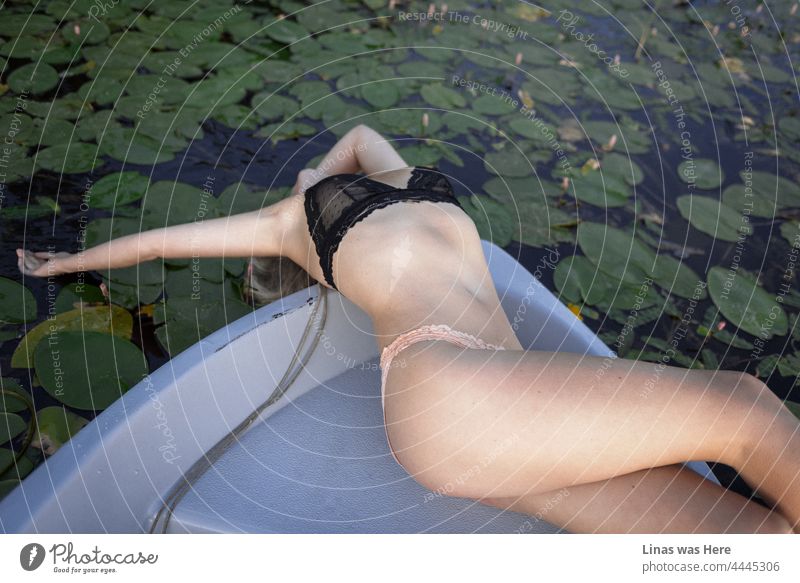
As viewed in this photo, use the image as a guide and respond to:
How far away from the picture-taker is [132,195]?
1660mm

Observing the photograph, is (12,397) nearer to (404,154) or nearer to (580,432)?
(580,432)

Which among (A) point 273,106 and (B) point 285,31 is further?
(B) point 285,31

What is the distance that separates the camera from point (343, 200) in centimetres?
125

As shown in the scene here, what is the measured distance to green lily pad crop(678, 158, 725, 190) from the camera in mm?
2105

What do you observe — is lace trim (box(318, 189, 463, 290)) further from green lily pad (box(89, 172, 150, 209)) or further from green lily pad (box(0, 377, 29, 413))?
green lily pad (box(89, 172, 150, 209))

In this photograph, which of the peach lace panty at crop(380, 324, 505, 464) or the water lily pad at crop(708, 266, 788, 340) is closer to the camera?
the peach lace panty at crop(380, 324, 505, 464)

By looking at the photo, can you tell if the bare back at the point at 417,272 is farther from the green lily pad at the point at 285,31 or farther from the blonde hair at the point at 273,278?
the green lily pad at the point at 285,31

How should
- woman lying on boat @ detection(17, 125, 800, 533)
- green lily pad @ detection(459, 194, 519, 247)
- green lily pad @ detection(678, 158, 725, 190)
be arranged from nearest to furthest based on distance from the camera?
woman lying on boat @ detection(17, 125, 800, 533) < green lily pad @ detection(459, 194, 519, 247) < green lily pad @ detection(678, 158, 725, 190)

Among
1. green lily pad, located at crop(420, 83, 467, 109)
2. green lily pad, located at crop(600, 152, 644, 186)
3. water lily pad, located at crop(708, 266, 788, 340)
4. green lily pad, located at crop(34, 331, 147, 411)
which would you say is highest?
green lily pad, located at crop(420, 83, 467, 109)

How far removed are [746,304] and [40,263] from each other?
1.70m

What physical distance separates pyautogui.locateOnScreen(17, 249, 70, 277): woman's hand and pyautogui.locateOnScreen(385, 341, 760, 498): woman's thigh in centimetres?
93

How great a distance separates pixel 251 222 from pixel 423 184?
0.35 m

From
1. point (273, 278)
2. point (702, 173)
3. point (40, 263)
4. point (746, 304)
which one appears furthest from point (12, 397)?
point (702, 173)

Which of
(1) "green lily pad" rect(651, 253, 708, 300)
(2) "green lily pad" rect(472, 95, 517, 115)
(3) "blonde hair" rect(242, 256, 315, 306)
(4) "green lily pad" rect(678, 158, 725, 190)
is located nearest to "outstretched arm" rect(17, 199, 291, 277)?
(3) "blonde hair" rect(242, 256, 315, 306)
